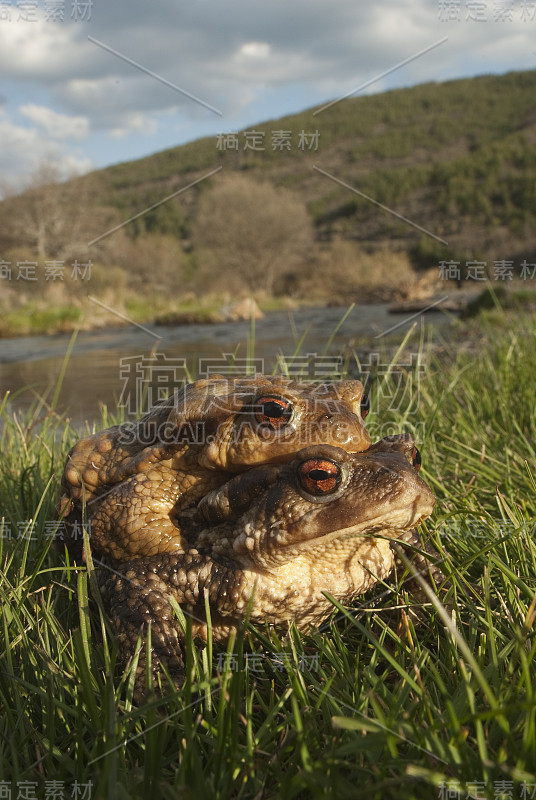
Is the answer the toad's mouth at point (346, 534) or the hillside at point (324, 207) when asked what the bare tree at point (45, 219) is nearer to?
the hillside at point (324, 207)

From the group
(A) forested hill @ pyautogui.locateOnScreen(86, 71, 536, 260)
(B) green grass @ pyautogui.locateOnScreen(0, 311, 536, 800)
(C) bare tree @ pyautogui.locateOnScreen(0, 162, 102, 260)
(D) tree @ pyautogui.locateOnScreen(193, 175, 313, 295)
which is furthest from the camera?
(A) forested hill @ pyautogui.locateOnScreen(86, 71, 536, 260)

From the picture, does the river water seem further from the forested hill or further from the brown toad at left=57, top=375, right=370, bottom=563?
the forested hill

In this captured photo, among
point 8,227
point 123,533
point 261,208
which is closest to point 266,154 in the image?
point 261,208

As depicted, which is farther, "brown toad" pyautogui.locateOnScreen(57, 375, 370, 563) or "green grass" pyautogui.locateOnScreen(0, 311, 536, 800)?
"brown toad" pyautogui.locateOnScreen(57, 375, 370, 563)

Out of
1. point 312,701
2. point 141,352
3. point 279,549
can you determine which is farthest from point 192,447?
point 141,352

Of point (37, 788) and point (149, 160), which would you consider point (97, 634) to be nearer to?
point (37, 788)

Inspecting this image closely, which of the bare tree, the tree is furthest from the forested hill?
the bare tree

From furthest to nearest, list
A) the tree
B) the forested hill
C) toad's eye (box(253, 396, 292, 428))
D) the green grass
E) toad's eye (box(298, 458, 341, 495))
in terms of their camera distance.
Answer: the forested hill
the tree
toad's eye (box(253, 396, 292, 428))
toad's eye (box(298, 458, 341, 495))
the green grass
